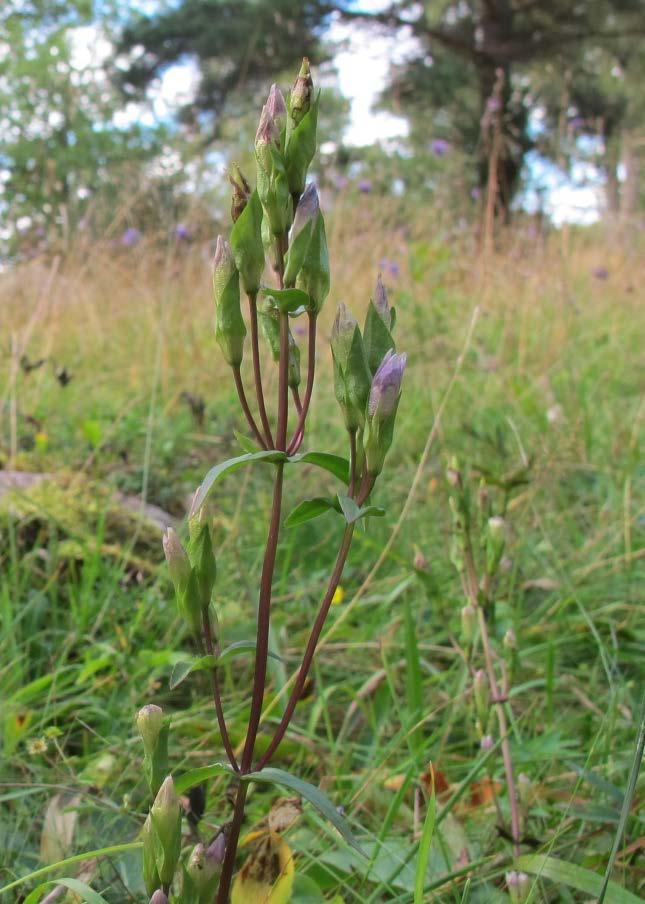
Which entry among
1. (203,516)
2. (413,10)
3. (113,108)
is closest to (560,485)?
(203,516)

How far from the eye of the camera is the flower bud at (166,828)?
20.0 inches

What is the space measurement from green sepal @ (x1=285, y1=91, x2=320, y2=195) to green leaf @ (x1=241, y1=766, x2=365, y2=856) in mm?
397

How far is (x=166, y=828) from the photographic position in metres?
0.51

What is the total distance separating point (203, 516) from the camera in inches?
22.2

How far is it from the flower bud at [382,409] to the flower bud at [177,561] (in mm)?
146

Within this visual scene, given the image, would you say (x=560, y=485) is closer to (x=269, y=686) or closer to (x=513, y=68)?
(x=269, y=686)

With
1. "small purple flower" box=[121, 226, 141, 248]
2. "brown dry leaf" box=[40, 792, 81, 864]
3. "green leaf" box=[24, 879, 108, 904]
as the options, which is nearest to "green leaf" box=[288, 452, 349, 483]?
"green leaf" box=[24, 879, 108, 904]

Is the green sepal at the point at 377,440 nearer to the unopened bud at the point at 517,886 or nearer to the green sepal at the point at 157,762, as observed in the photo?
the green sepal at the point at 157,762

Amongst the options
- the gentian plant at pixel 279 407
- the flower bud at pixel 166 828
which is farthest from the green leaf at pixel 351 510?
the flower bud at pixel 166 828

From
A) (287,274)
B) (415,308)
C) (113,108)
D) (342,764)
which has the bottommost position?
(342,764)

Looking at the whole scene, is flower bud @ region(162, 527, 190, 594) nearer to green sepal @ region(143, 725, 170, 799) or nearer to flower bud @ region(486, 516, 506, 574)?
green sepal @ region(143, 725, 170, 799)

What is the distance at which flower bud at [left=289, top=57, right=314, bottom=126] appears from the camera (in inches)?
20.7

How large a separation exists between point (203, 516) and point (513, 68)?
1063 centimetres

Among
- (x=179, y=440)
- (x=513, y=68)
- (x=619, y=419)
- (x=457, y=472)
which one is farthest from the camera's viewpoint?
(x=513, y=68)
